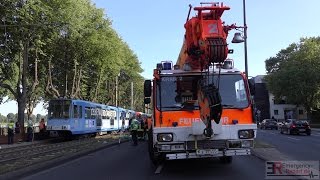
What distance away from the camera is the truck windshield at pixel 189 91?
12867 mm

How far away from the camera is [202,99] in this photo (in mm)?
11820

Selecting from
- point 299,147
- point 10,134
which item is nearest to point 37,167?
point 299,147

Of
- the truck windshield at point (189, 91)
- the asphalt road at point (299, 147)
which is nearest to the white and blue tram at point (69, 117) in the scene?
the asphalt road at point (299, 147)

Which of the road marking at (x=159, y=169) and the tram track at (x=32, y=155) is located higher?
the tram track at (x=32, y=155)

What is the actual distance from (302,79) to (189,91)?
6368 cm

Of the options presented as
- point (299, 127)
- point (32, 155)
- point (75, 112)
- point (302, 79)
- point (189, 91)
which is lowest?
point (32, 155)

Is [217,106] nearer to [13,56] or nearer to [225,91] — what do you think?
[225,91]

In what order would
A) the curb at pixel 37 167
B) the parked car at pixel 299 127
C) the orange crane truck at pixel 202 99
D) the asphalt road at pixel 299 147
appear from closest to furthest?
1. the orange crane truck at pixel 202 99
2. the curb at pixel 37 167
3. the asphalt road at pixel 299 147
4. the parked car at pixel 299 127

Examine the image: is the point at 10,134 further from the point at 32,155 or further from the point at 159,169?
the point at 159,169

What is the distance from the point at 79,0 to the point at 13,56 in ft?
25.3

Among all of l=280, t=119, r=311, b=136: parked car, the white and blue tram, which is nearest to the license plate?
the white and blue tram

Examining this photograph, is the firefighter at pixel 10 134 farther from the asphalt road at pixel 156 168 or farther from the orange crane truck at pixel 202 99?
the orange crane truck at pixel 202 99

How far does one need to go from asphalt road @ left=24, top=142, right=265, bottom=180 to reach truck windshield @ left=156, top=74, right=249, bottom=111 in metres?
1.85

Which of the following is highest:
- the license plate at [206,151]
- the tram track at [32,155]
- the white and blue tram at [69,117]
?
the white and blue tram at [69,117]
